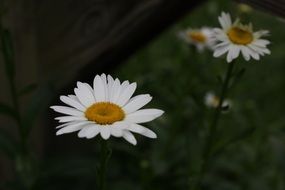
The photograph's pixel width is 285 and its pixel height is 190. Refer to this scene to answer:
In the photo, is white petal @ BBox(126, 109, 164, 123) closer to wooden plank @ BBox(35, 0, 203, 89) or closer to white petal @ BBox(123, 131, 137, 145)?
white petal @ BBox(123, 131, 137, 145)

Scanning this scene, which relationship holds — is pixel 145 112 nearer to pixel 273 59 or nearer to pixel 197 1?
pixel 197 1

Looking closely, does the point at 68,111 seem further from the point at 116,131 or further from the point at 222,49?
the point at 222,49

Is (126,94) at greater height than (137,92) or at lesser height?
lesser

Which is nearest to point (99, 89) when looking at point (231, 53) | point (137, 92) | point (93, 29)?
point (231, 53)

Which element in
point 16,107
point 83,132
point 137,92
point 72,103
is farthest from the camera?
point 137,92

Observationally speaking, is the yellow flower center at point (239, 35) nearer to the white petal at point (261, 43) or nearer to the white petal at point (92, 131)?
the white petal at point (261, 43)

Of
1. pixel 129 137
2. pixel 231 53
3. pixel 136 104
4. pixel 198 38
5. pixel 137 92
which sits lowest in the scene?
pixel 129 137
